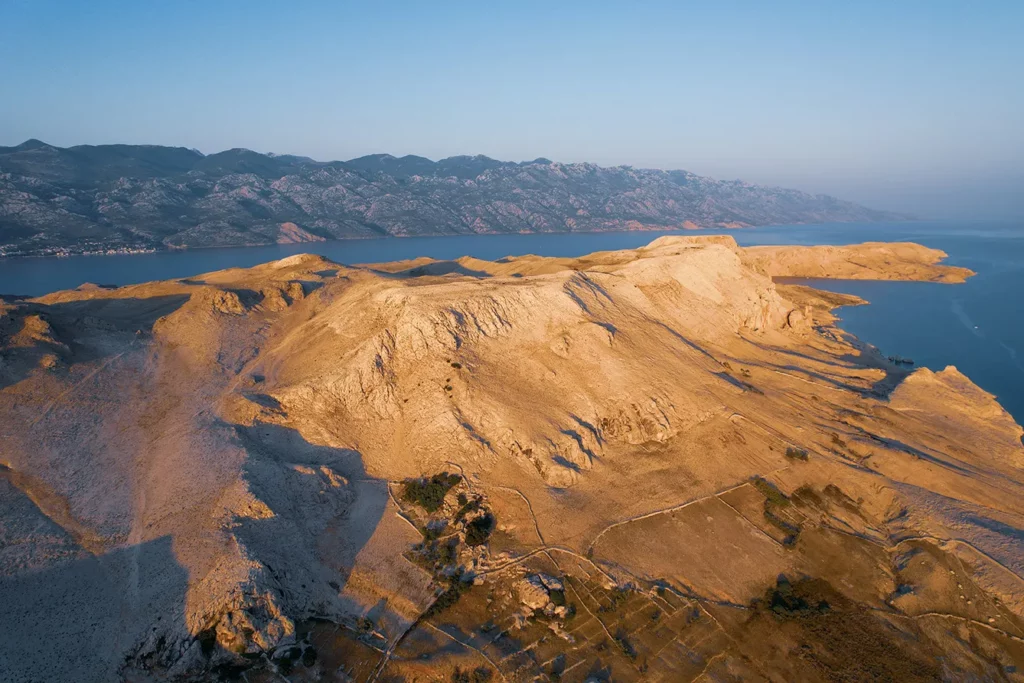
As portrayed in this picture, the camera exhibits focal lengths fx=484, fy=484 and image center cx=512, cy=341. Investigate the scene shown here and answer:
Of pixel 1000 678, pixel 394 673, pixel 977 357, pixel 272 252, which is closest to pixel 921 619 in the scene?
pixel 1000 678

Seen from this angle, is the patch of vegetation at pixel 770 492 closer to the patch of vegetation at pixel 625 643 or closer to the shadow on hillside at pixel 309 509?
the patch of vegetation at pixel 625 643

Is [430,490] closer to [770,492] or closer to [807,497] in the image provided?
[770,492]

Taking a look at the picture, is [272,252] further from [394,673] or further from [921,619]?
[921,619]

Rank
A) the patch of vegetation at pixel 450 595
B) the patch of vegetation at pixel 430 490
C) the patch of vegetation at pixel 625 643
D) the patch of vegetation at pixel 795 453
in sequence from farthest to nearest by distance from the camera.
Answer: the patch of vegetation at pixel 795 453 < the patch of vegetation at pixel 430 490 < the patch of vegetation at pixel 450 595 < the patch of vegetation at pixel 625 643

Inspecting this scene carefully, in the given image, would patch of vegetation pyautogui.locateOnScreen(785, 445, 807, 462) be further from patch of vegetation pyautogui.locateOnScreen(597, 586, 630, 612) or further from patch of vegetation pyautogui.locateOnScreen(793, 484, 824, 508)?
patch of vegetation pyautogui.locateOnScreen(597, 586, 630, 612)

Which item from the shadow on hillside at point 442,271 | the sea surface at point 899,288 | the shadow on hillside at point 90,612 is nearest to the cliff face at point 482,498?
the shadow on hillside at point 90,612

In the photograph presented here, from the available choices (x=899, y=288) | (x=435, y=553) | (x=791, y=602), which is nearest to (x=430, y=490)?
(x=435, y=553)
